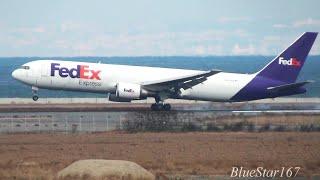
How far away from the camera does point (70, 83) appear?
60844 millimetres

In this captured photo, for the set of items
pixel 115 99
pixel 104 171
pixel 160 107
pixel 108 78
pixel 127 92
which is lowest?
pixel 104 171

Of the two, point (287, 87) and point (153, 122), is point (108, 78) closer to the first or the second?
point (153, 122)

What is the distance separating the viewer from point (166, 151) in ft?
130

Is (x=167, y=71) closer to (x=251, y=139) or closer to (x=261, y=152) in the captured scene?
(x=251, y=139)

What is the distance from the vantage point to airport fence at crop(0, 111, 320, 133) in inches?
2007

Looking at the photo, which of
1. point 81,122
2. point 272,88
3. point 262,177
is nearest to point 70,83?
point 81,122

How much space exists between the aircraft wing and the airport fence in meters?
2.88

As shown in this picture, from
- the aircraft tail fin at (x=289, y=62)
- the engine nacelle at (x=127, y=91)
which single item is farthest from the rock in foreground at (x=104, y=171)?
the aircraft tail fin at (x=289, y=62)

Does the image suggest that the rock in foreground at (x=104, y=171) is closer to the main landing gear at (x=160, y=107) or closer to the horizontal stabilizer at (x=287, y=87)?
the main landing gear at (x=160, y=107)

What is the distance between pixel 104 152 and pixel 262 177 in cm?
1119

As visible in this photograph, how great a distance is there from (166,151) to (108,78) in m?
22.2

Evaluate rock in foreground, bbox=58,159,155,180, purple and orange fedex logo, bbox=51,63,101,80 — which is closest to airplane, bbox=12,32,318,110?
purple and orange fedex logo, bbox=51,63,101,80

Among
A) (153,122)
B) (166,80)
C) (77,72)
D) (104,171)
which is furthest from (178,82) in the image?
(104,171)

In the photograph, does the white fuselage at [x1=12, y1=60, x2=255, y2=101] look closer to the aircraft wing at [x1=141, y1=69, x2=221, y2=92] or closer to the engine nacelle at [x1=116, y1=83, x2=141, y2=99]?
the aircraft wing at [x1=141, y1=69, x2=221, y2=92]
